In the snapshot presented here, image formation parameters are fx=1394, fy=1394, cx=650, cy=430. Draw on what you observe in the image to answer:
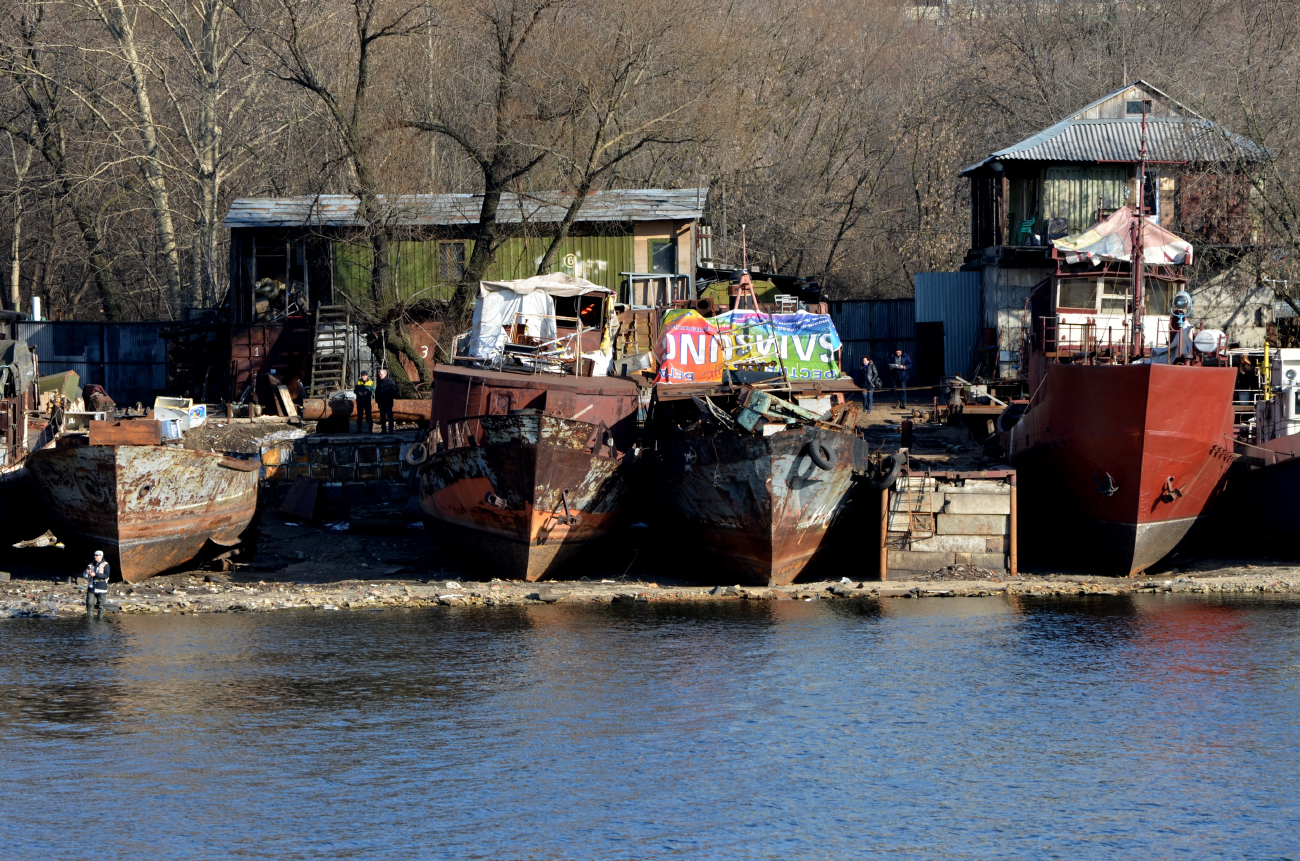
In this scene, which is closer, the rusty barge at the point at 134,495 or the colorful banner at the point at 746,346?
the rusty barge at the point at 134,495

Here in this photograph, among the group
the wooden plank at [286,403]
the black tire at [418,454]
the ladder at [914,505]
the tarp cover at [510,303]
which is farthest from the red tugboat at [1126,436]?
the wooden plank at [286,403]

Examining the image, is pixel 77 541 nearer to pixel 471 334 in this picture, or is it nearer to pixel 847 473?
pixel 471 334

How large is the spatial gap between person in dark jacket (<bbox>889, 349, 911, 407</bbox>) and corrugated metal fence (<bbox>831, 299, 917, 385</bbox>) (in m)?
1.15

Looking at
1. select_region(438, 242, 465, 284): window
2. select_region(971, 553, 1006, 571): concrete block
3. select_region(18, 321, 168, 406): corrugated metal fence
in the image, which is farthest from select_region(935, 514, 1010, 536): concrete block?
select_region(18, 321, 168, 406): corrugated metal fence

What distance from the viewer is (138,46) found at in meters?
44.6

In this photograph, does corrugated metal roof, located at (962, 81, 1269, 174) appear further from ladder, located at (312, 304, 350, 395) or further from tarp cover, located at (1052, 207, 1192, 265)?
ladder, located at (312, 304, 350, 395)

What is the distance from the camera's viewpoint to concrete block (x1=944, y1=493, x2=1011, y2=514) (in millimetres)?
23656

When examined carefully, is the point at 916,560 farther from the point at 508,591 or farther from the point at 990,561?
the point at 508,591

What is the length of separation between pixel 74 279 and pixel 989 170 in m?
35.0

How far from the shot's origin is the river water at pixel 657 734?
13188 mm

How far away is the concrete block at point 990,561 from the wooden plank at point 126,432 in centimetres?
1423

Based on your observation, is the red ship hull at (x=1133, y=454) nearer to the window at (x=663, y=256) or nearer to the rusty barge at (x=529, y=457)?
the rusty barge at (x=529, y=457)

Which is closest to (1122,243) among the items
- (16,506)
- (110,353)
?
(16,506)

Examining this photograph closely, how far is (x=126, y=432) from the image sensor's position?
2420cm
